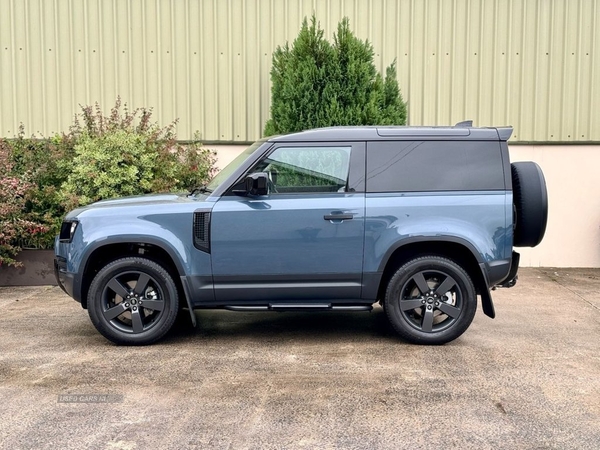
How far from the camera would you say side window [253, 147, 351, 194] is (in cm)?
598

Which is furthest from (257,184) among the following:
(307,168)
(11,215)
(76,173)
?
(11,215)

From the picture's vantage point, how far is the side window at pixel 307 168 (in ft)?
19.6

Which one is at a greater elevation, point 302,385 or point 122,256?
point 122,256

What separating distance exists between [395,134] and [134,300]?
278 cm

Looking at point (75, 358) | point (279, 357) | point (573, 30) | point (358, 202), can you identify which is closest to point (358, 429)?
point (279, 357)

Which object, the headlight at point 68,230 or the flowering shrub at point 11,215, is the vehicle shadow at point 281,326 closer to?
the headlight at point 68,230

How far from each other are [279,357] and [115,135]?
513cm

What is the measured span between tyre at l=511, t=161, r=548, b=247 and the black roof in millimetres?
382

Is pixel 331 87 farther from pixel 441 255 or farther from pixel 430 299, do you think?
pixel 430 299

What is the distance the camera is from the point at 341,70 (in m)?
9.79

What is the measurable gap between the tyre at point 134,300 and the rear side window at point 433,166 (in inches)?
80.5

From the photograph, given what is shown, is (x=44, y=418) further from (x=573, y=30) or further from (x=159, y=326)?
(x=573, y=30)

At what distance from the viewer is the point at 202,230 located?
5.89 meters

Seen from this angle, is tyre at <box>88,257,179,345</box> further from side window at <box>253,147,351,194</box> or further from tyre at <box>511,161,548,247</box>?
tyre at <box>511,161,548,247</box>
